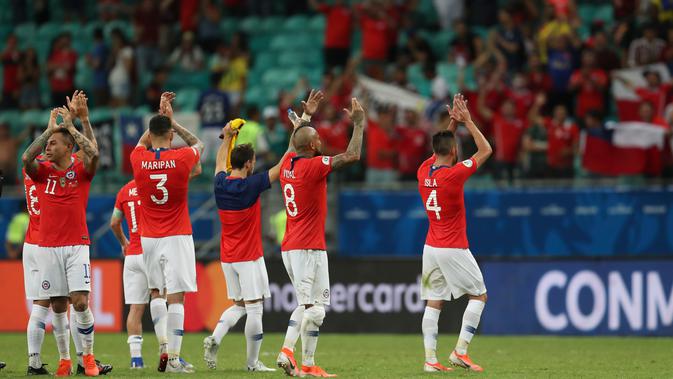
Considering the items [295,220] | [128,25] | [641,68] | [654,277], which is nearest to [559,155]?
[641,68]

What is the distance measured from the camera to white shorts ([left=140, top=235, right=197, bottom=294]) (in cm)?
1389

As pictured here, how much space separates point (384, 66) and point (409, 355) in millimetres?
12111

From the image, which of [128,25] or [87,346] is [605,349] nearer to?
[87,346]

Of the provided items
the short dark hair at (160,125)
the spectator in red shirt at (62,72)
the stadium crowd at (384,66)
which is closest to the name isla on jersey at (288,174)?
the short dark hair at (160,125)

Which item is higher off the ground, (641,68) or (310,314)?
(641,68)

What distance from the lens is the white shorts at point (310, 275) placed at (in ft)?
44.3

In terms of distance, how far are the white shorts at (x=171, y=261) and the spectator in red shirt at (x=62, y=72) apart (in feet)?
54.3

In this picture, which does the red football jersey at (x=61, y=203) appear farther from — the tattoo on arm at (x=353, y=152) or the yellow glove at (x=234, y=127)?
the tattoo on arm at (x=353, y=152)

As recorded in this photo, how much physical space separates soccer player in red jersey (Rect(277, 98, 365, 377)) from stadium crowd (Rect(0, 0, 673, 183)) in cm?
940

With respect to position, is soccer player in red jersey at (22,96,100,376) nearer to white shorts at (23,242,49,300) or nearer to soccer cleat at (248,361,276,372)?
white shorts at (23,242,49,300)

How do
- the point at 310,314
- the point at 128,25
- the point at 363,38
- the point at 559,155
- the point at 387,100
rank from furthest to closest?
1. the point at 128,25
2. the point at 363,38
3. the point at 387,100
4. the point at 559,155
5. the point at 310,314

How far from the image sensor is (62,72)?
99.0 feet

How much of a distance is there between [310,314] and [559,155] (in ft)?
35.2

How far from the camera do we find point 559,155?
75.9 ft
